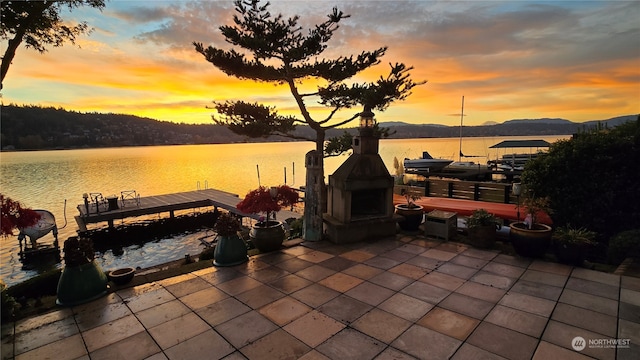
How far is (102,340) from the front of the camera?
13.4 feet

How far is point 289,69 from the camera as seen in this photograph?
13938 millimetres

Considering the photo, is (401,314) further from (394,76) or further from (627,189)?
(394,76)

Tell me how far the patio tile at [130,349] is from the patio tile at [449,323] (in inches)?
155

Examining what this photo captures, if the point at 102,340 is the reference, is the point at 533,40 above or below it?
above

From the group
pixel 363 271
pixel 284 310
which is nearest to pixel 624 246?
pixel 363 271

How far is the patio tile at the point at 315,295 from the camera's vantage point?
16.7ft

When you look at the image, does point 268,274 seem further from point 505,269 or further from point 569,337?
point 505,269

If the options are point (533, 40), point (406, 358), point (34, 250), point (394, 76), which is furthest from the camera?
point (34, 250)

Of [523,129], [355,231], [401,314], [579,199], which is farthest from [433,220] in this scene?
[523,129]

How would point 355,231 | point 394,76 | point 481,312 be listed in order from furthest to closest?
point 394,76
point 355,231
point 481,312

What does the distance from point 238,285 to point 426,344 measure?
3711mm

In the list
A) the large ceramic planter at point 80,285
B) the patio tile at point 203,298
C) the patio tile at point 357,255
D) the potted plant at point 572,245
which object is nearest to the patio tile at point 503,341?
the patio tile at point 357,255

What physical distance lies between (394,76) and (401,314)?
37.7 ft

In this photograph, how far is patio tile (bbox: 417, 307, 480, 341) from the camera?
408cm
